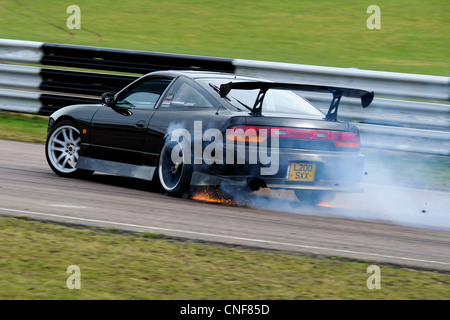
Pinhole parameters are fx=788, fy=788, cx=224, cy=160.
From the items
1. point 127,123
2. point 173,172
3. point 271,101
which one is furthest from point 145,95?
point 271,101

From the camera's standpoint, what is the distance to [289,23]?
1842 centimetres

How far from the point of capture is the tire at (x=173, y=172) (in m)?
7.83

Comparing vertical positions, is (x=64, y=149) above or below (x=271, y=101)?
below

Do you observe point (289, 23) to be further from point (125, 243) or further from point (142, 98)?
point (125, 243)

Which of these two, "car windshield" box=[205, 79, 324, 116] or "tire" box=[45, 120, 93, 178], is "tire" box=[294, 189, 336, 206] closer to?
"car windshield" box=[205, 79, 324, 116]

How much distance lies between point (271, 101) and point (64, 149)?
2.70 metres

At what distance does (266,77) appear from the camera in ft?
39.1

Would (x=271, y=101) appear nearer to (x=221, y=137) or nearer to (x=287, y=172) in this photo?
(x=221, y=137)

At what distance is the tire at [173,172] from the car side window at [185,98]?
472 mm

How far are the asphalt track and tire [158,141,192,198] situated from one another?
0.11 metres

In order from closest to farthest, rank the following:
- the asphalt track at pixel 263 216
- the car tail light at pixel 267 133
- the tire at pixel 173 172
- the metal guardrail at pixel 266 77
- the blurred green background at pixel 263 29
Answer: the asphalt track at pixel 263 216 → the car tail light at pixel 267 133 → the tire at pixel 173 172 → the metal guardrail at pixel 266 77 → the blurred green background at pixel 263 29

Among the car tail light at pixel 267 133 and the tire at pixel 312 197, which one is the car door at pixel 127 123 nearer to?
the car tail light at pixel 267 133

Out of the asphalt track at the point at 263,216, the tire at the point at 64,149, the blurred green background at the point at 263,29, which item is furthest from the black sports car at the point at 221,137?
the blurred green background at the point at 263,29
